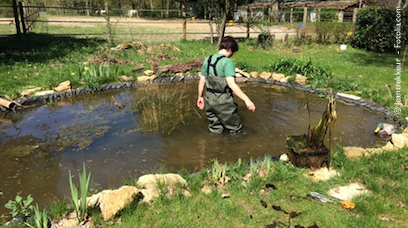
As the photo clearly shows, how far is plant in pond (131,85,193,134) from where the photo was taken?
5980 millimetres

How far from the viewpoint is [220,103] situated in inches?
196

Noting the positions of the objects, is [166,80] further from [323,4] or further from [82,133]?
[323,4]

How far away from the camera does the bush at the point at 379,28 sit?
14047mm

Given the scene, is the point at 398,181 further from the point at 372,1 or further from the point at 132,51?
the point at 372,1

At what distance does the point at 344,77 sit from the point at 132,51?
802 cm

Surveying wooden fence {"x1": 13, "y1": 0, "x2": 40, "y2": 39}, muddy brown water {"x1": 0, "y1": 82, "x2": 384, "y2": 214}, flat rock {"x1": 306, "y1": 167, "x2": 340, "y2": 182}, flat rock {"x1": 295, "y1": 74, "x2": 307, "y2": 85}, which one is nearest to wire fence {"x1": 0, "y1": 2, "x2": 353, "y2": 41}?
wooden fence {"x1": 13, "y1": 0, "x2": 40, "y2": 39}

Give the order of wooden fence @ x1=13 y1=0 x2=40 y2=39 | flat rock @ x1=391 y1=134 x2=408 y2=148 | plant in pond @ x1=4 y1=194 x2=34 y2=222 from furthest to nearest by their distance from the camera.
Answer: wooden fence @ x1=13 y1=0 x2=40 y2=39 → flat rock @ x1=391 y1=134 x2=408 y2=148 → plant in pond @ x1=4 y1=194 x2=34 y2=222

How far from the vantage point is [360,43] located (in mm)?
14953

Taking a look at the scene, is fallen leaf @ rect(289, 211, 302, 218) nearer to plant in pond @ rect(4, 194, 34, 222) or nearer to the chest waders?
the chest waders

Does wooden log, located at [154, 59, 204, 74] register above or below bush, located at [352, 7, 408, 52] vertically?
below

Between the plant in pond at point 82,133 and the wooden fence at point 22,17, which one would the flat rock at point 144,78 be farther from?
the wooden fence at point 22,17

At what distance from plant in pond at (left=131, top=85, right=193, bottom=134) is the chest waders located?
1.07 m

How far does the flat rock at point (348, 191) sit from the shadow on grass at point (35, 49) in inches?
407

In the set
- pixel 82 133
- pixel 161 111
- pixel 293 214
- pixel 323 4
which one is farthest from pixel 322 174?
pixel 323 4
